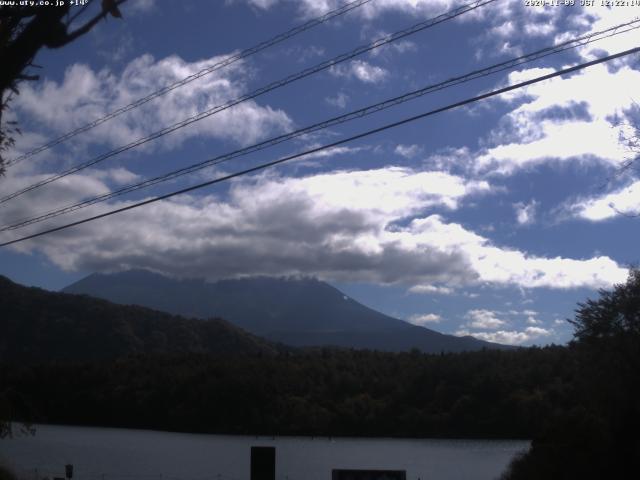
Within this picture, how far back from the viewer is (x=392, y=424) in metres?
107

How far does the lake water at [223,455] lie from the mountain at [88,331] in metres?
17.4

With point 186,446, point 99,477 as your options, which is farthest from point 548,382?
point 99,477

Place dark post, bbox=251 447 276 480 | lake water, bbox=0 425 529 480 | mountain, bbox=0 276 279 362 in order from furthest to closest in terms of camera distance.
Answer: mountain, bbox=0 276 279 362, lake water, bbox=0 425 529 480, dark post, bbox=251 447 276 480

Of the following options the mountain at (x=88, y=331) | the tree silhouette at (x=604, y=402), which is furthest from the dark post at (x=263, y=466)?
the mountain at (x=88, y=331)

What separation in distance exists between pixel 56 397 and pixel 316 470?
5405 cm

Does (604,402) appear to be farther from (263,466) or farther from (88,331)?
(88,331)

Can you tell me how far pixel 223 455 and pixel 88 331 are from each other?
65796mm

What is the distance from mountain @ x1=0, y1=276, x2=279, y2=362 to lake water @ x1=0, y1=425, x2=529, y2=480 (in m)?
17.4

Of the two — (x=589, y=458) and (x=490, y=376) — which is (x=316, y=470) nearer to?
(x=490, y=376)

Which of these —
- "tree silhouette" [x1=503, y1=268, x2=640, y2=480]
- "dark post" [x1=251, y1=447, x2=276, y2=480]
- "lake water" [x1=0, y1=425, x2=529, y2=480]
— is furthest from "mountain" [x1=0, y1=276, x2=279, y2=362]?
"dark post" [x1=251, y1=447, x2=276, y2=480]

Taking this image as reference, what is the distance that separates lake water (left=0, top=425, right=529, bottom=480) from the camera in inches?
2741

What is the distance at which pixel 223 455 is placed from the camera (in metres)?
85.2

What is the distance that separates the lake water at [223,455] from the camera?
69625 mm

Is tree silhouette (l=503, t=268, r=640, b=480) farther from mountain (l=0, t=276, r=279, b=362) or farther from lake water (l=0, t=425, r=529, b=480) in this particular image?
mountain (l=0, t=276, r=279, b=362)
